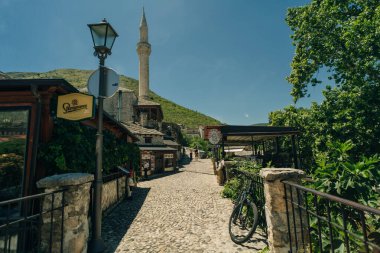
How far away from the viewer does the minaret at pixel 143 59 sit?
42.0m

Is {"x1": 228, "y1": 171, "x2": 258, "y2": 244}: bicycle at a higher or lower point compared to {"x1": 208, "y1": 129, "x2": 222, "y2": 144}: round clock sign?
lower

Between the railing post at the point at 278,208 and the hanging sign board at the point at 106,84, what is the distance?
3631mm

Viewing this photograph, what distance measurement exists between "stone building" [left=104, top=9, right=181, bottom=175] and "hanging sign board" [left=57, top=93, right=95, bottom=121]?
15.1 meters

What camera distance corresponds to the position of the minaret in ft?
138

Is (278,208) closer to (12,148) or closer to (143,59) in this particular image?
(12,148)

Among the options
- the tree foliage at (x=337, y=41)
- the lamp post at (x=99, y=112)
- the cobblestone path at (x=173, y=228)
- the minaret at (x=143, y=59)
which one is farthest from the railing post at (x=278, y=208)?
the minaret at (x=143, y=59)

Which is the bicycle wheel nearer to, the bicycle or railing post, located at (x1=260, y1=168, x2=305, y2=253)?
the bicycle

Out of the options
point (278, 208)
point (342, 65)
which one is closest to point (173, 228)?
point (278, 208)

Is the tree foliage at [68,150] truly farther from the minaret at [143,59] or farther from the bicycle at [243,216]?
the minaret at [143,59]

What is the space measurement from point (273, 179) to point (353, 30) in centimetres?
1307

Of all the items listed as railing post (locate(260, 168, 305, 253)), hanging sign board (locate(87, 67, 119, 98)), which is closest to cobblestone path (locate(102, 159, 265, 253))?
railing post (locate(260, 168, 305, 253))

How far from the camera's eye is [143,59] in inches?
1683

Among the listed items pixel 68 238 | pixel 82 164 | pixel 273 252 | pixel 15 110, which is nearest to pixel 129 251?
pixel 68 238

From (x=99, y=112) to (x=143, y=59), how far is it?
41079 millimetres
